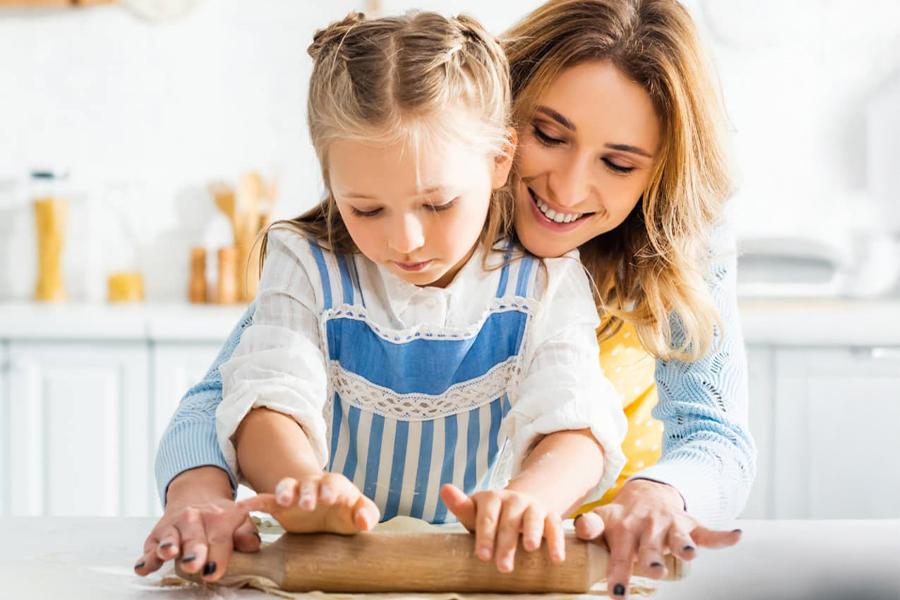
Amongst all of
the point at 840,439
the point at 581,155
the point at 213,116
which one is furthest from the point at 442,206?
the point at 213,116

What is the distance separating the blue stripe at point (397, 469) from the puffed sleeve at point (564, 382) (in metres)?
0.12

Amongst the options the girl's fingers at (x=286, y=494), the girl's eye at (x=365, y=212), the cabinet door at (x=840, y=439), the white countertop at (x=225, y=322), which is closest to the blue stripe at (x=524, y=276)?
the girl's eye at (x=365, y=212)

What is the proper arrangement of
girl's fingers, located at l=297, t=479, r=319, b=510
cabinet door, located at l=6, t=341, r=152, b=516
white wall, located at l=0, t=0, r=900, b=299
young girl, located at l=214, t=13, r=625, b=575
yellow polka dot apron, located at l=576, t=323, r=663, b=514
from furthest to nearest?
white wall, located at l=0, t=0, r=900, b=299 < cabinet door, located at l=6, t=341, r=152, b=516 < yellow polka dot apron, located at l=576, t=323, r=663, b=514 < young girl, located at l=214, t=13, r=625, b=575 < girl's fingers, located at l=297, t=479, r=319, b=510

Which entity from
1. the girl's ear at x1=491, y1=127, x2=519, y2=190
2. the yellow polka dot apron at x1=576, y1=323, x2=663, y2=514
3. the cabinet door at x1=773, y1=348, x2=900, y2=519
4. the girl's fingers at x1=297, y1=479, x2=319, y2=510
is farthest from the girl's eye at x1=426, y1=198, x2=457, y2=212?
the cabinet door at x1=773, y1=348, x2=900, y2=519

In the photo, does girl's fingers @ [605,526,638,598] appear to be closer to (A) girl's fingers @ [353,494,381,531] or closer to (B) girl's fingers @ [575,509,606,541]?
(B) girl's fingers @ [575,509,606,541]

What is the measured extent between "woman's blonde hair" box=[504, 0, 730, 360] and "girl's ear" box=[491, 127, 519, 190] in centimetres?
9

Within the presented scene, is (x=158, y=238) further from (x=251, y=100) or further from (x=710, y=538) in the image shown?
(x=710, y=538)

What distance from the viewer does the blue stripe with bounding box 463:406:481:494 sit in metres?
1.25

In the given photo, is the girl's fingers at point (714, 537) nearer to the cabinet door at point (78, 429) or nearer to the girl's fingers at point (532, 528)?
the girl's fingers at point (532, 528)

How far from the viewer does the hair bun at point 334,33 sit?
45.4 inches

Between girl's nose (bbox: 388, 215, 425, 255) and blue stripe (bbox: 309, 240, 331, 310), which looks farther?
blue stripe (bbox: 309, 240, 331, 310)

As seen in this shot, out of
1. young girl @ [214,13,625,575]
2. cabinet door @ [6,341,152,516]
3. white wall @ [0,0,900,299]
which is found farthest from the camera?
white wall @ [0,0,900,299]

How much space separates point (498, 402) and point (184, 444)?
329 mm

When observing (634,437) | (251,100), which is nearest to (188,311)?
(251,100)
